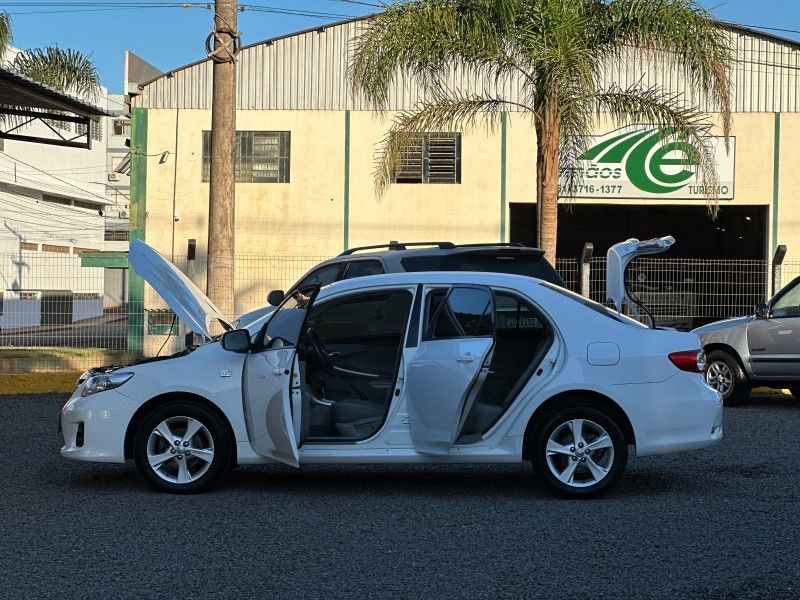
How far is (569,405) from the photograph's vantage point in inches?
315

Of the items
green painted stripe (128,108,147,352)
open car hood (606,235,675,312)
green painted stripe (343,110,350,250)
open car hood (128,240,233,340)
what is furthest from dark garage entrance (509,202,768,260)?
open car hood (128,240,233,340)

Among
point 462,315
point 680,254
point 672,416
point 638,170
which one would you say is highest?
point 638,170

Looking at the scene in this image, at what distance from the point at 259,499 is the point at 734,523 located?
3182 millimetres

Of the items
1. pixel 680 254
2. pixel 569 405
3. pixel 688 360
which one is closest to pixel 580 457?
pixel 569 405

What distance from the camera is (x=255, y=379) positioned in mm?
8070

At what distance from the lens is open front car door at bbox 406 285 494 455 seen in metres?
7.84

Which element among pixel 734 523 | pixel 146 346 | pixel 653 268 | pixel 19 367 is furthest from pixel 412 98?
pixel 734 523

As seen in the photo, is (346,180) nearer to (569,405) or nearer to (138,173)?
(138,173)

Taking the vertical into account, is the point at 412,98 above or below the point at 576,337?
above

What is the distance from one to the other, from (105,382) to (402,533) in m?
2.64

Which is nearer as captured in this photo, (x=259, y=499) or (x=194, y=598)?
(x=194, y=598)

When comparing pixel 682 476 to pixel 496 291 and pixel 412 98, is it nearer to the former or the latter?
pixel 496 291

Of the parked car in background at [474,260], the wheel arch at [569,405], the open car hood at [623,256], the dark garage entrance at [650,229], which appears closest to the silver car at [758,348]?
the open car hood at [623,256]

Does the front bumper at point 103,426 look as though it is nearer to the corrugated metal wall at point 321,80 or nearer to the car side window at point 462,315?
the car side window at point 462,315
